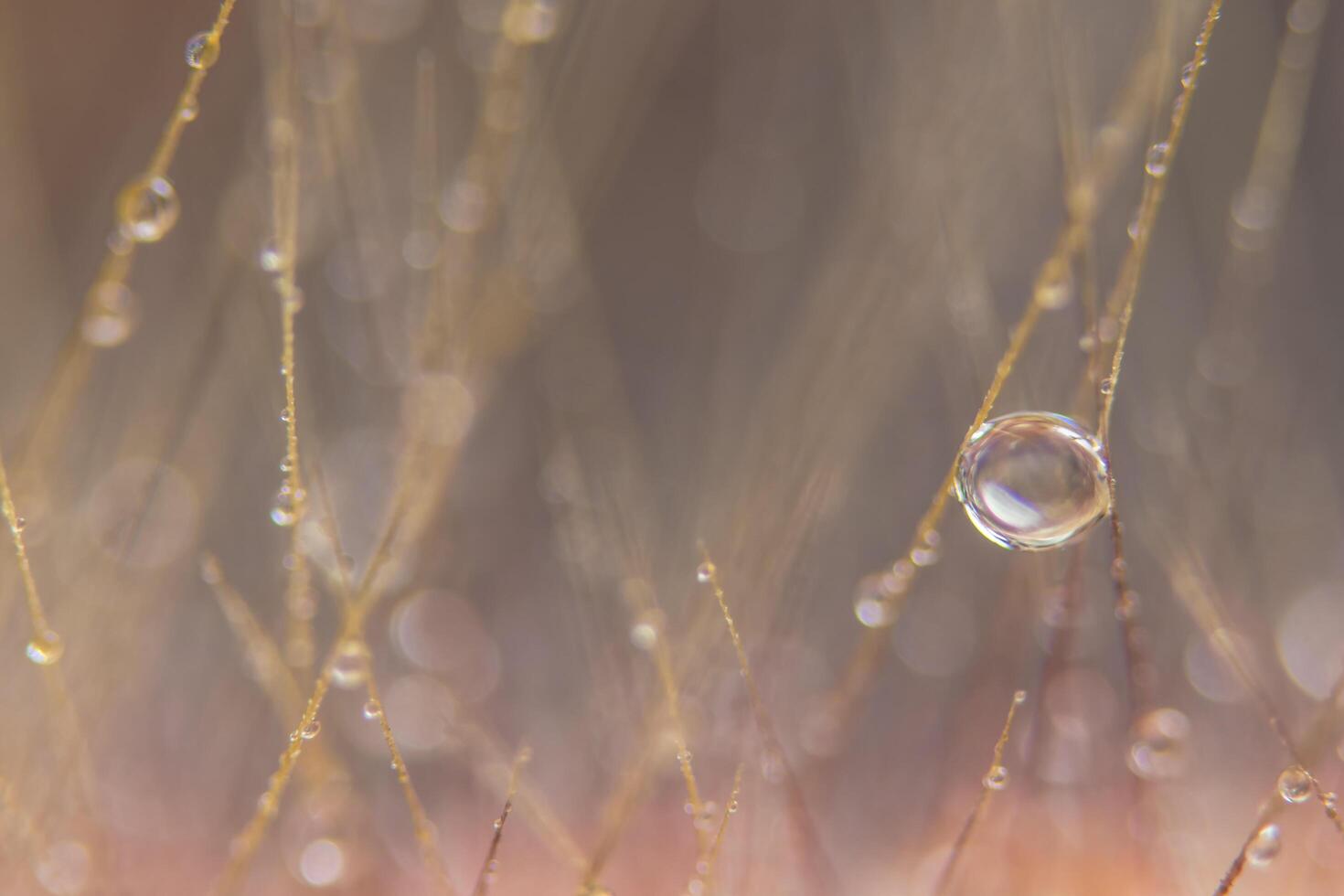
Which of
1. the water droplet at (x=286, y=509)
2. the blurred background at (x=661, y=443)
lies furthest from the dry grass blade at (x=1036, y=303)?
the water droplet at (x=286, y=509)

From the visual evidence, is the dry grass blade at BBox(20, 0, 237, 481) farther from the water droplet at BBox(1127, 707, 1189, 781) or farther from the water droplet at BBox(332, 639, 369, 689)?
the water droplet at BBox(1127, 707, 1189, 781)

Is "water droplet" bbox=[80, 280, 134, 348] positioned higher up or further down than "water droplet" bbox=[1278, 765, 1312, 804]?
higher up

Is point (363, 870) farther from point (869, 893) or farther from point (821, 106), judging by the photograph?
point (821, 106)

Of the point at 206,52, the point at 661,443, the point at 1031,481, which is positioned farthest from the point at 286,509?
the point at 661,443

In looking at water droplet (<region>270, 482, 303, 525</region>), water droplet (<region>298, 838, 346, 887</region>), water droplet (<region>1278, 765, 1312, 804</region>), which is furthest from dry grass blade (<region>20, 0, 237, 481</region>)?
water droplet (<region>1278, 765, 1312, 804</region>)

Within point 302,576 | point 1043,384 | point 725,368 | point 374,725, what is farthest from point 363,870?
point 725,368

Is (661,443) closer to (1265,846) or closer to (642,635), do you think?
(642,635)
